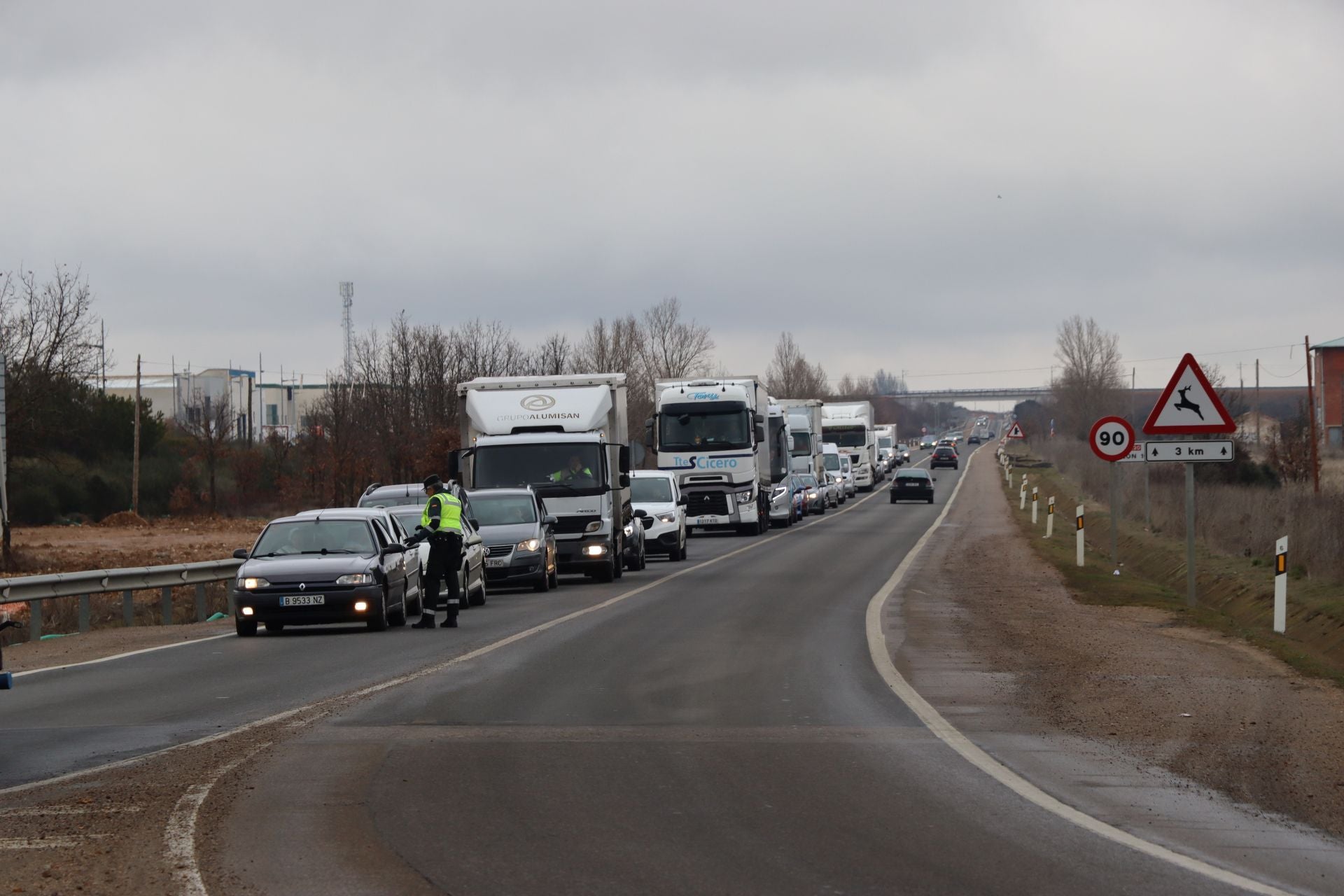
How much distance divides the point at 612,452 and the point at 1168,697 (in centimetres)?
1712

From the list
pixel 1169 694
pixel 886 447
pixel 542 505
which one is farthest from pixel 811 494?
pixel 886 447

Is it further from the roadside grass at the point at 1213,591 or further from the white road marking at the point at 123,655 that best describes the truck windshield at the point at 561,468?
the white road marking at the point at 123,655

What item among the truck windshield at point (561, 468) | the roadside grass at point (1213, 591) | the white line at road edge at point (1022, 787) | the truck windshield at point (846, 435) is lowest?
the roadside grass at point (1213, 591)

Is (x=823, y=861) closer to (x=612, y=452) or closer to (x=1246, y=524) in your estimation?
(x=612, y=452)

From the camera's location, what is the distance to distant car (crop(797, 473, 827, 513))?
60.3 m

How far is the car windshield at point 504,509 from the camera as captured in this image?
25.7 m

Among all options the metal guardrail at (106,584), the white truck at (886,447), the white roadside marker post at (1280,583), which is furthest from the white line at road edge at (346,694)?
the white truck at (886,447)

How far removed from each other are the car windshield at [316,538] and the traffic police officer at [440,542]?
2.56 feet

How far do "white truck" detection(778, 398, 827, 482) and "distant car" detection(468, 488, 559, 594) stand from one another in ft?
122

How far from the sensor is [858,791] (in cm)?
827

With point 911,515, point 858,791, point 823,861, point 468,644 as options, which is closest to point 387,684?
point 468,644

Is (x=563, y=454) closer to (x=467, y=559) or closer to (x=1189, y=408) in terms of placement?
(x=467, y=559)

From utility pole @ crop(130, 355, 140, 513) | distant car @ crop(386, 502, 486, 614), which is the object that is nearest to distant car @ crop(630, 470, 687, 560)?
distant car @ crop(386, 502, 486, 614)

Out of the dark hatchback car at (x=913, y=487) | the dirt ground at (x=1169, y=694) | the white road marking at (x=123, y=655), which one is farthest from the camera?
the dark hatchback car at (x=913, y=487)
